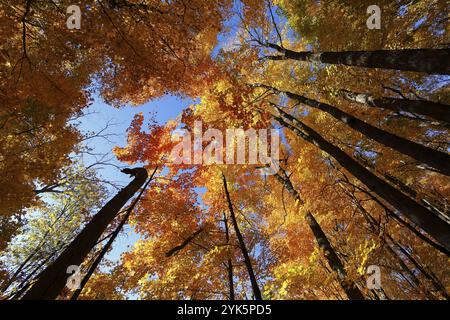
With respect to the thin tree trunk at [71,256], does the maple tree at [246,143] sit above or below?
above

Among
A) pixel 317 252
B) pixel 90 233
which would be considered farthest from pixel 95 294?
pixel 317 252

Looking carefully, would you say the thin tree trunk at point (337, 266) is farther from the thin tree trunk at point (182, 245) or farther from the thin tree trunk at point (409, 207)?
the thin tree trunk at point (182, 245)

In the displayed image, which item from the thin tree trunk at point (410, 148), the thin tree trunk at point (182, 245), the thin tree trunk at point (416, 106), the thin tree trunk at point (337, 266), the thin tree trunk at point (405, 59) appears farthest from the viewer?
the thin tree trunk at point (182, 245)

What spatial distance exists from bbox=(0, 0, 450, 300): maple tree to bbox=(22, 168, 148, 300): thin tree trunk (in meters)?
0.02

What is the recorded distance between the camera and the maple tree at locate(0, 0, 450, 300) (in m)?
5.97

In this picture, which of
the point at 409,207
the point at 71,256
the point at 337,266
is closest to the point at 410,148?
the point at 409,207

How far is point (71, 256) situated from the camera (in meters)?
4.56

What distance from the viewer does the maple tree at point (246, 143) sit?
19.6 ft

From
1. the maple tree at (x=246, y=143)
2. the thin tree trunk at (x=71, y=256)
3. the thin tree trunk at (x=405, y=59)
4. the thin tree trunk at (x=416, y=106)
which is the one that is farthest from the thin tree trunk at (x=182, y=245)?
the thin tree trunk at (x=405, y=59)

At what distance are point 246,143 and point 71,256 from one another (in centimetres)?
926

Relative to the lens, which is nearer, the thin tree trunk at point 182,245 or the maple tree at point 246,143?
the maple tree at point 246,143

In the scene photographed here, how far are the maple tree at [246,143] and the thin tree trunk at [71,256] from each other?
0.08 feet

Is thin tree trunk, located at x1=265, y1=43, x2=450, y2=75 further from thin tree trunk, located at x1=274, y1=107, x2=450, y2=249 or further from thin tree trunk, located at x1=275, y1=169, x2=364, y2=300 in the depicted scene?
thin tree trunk, located at x1=275, y1=169, x2=364, y2=300

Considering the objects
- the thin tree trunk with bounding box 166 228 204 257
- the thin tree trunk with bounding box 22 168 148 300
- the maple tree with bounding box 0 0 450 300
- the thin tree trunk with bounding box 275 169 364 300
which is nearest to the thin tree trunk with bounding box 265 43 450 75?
the maple tree with bounding box 0 0 450 300
